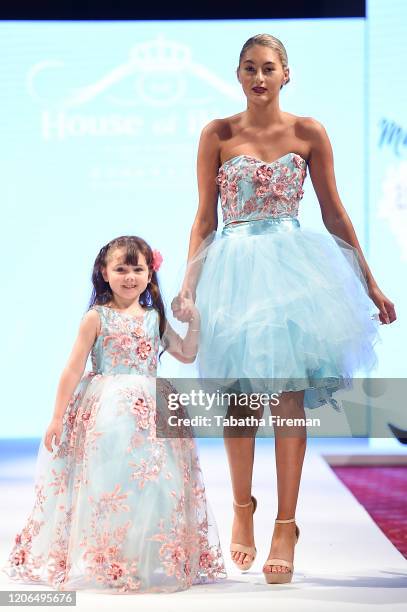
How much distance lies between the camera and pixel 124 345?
297 cm

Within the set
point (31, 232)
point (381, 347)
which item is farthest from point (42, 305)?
point (381, 347)

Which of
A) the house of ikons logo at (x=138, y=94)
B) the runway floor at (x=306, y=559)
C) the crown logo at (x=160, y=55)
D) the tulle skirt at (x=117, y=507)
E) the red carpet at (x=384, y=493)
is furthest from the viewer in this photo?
the house of ikons logo at (x=138, y=94)

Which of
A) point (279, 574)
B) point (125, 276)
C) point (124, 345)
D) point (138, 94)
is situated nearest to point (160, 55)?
point (138, 94)

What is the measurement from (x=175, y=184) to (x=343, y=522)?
2.60 m

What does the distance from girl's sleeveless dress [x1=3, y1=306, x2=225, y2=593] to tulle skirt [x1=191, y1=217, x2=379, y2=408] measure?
0.20 meters

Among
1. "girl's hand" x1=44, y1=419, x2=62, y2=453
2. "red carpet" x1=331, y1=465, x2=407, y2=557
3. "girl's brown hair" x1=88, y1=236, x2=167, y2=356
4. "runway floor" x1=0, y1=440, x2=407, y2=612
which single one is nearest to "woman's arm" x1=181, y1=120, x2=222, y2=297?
"girl's brown hair" x1=88, y1=236, x2=167, y2=356

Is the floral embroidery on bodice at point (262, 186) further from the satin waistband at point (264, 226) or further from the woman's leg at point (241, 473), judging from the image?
the woman's leg at point (241, 473)

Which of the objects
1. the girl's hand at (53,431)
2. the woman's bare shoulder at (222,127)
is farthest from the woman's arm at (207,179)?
the girl's hand at (53,431)

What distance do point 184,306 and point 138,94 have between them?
3287 millimetres

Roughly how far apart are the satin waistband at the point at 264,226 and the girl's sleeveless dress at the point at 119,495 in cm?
31

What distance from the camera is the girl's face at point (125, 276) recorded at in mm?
3008

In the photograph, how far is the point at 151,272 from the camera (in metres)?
3.07

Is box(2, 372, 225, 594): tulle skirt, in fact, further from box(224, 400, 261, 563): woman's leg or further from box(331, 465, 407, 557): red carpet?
box(331, 465, 407, 557): red carpet

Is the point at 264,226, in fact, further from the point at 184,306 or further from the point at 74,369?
the point at 74,369
